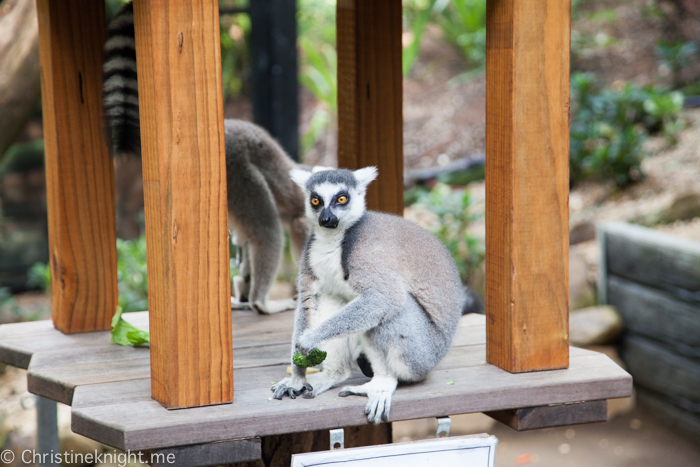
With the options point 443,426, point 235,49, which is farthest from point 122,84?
point 235,49

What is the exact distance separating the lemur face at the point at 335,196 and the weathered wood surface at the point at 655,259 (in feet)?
12.1

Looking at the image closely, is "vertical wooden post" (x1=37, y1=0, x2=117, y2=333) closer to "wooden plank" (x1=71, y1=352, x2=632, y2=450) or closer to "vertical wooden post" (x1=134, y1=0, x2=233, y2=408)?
"wooden plank" (x1=71, y1=352, x2=632, y2=450)

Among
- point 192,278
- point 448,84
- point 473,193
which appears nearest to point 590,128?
point 473,193

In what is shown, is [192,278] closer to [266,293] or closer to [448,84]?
[266,293]

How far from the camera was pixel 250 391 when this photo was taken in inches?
94.1

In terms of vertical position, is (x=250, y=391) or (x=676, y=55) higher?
(x=676, y=55)

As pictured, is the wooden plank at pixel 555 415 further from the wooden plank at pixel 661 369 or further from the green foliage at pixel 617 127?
the green foliage at pixel 617 127

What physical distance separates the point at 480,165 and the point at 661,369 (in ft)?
14.3

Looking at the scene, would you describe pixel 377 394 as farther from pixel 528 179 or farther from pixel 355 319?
pixel 528 179

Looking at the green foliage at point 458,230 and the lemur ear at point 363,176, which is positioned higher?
the lemur ear at point 363,176

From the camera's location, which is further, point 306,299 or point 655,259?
point 655,259

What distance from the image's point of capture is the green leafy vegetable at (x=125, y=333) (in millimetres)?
2949

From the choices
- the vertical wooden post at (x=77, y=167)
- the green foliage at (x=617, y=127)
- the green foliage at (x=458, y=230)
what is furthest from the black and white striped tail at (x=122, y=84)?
the green foliage at (x=617, y=127)

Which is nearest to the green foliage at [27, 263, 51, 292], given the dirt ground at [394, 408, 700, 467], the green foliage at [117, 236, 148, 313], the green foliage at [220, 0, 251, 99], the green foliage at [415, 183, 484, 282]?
the green foliage at [117, 236, 148, 313]
